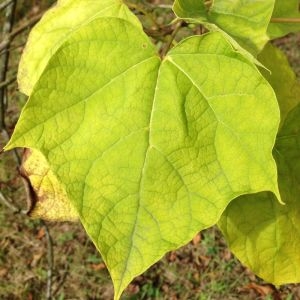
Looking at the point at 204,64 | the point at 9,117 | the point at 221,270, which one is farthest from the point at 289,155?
the point at 9,117

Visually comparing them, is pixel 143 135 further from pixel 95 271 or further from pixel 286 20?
pixel 95 271

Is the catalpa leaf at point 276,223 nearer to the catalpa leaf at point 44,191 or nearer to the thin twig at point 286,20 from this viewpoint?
the thin twig at point 286,20

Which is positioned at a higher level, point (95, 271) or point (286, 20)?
point (286, 20)

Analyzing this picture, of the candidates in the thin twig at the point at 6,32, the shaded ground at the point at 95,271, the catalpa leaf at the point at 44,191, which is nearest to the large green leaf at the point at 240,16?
the catalpa leaf at the point at 44,191

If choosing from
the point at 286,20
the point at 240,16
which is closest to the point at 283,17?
the point at 286,20

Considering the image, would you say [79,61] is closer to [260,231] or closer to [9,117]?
[260,231]

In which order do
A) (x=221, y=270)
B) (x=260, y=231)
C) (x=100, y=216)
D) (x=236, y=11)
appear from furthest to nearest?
1. (x=221, y=270)
2. (x=260, y=231)
3. (x=236, y=11)
4. (x=100, y=216)
